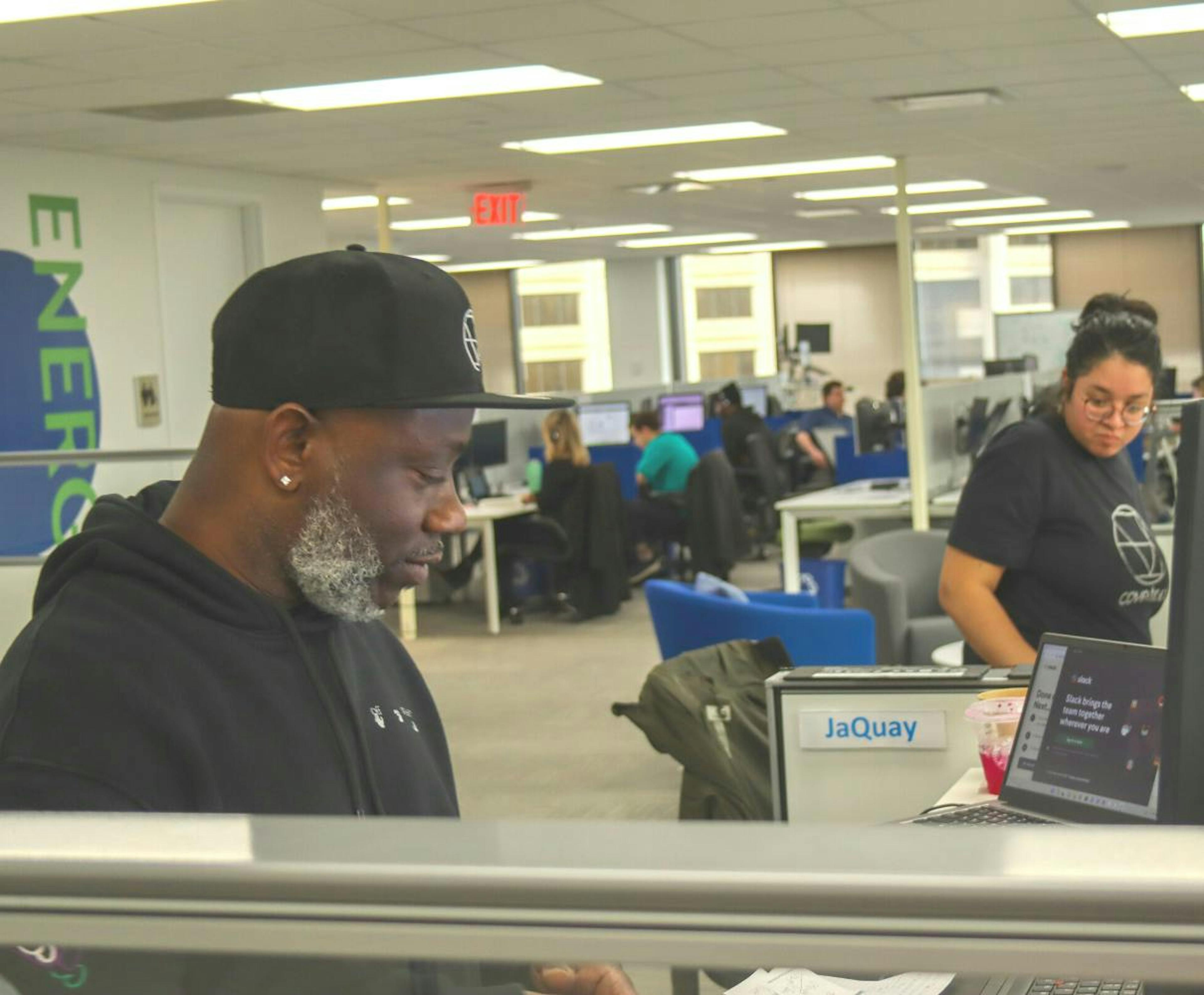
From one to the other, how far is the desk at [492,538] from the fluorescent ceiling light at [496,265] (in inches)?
258

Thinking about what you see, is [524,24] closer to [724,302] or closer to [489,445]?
[489,445]

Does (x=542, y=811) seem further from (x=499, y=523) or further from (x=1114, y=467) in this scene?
(x=499, y=523)

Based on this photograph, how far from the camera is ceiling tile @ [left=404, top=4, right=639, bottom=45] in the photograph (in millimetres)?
4680

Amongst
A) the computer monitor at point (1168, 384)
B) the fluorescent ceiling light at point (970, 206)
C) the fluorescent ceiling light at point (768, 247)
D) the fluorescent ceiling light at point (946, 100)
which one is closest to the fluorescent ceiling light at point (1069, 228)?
the computer monitor at point (1168, 384)

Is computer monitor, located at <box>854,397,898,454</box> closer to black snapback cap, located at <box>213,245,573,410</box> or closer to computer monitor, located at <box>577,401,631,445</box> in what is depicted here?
computer monitor, located at <box>577,401,631,445</box>

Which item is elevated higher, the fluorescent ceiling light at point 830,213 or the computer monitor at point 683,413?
the fluorescent ceiling light at point 830,213

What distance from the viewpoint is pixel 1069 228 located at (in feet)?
53.0

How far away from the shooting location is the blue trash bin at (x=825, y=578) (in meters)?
8.82

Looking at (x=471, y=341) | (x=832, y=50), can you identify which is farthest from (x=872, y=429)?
(x=471, y=341)

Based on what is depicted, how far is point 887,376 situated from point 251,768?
16414 millimetres

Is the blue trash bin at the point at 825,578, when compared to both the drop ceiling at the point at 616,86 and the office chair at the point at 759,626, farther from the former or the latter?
the office chair at the point at 759,626

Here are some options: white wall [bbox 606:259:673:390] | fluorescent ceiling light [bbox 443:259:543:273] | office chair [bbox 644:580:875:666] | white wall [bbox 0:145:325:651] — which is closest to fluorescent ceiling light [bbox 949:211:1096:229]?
white wall [bbox 606:259:673:390]

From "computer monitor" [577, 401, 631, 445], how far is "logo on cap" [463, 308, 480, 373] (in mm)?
11531

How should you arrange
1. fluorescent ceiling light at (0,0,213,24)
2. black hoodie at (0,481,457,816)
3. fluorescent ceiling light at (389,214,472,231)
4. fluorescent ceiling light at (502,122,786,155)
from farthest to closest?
fluorescent ceiling light at (389,214,472,231) < fluorescent ceiling light at (502,122,786,155) < fluorescent ceiling light at (0,0,213,24) < black hoodie at (0,481,457,816)
